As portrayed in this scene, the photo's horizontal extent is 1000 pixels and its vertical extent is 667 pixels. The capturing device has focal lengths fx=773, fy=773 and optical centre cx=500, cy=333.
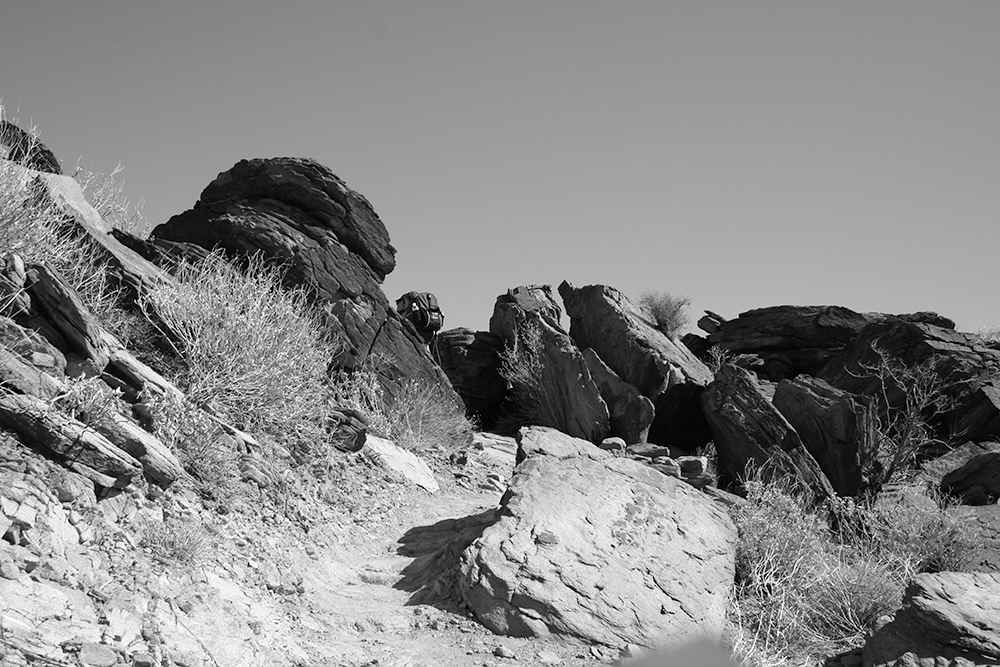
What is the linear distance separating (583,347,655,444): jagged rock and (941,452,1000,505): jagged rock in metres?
5.04

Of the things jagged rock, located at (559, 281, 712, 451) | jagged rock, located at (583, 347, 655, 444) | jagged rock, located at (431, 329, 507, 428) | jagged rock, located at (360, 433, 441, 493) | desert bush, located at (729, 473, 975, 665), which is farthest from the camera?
jagged rock, located at (431, 329, 507, 428)

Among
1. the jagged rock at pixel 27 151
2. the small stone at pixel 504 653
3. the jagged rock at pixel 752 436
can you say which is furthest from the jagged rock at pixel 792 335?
the jagged rock at pixel 27 151

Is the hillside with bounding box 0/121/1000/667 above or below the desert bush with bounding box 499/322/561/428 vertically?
below

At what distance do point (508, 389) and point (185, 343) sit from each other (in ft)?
36.5

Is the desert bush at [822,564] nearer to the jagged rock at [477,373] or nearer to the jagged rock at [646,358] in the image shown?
the jagged rock at [646,358]

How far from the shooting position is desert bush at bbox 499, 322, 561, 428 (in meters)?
17.5

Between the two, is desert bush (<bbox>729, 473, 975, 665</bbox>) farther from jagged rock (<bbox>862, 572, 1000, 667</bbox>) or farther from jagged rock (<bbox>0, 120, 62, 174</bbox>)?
jagged rock (<bbox>0, 120, 62, 174</bbox>)

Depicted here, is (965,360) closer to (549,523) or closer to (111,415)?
(549,523)

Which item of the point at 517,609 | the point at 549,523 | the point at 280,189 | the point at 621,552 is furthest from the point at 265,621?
the point at 280,189

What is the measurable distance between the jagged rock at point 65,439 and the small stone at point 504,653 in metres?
3.15

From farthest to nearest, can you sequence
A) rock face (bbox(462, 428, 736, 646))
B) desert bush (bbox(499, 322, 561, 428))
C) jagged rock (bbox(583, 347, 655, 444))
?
desert bush (bbox(499, 322, 561, 428)) → jagged rock (bbox(583, 347, 655, 444)) → rock face (bbox(462, 428, 736, 646))

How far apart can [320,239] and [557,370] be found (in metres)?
5.81

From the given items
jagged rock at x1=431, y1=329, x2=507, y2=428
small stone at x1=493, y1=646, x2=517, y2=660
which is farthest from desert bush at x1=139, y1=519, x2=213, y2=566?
jagged rock at x1=431, y1=329, x2=507, y2=428

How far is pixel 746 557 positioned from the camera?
804cm
